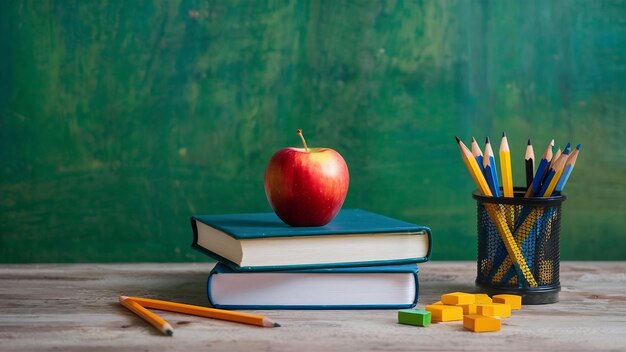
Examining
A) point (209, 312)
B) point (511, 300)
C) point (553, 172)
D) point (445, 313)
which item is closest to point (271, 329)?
point (209, 312)

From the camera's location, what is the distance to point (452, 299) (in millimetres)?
1046

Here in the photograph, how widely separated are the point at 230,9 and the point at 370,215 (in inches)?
18.3

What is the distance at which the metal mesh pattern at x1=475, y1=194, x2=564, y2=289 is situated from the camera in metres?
1.09

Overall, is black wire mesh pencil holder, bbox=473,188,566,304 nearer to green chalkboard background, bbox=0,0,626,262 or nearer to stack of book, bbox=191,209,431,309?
stack of book, bbox=191,209,431,309

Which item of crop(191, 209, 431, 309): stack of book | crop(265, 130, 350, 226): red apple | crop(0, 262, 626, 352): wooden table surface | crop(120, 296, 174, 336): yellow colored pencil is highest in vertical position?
crop(265, 130, 350, 226): red apple

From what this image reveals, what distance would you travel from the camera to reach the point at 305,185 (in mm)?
1095

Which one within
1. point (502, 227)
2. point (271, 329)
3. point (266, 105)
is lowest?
point (271, 329)

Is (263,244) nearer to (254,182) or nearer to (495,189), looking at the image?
(495,189)

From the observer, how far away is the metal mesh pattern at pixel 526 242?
109 cm

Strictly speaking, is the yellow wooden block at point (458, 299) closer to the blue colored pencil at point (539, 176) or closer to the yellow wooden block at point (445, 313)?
the yellow wooden block at point (445, 313)

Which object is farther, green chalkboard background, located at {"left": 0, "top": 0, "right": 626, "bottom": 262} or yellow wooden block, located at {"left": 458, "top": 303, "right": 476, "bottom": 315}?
green chalkboard background, located at {"left": 0, "top": 0, "right": 626, "bottom": 262}

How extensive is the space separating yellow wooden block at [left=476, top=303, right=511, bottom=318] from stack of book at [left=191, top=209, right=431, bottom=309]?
0.27 feet

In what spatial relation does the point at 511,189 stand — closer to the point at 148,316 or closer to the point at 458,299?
the point at 458,299

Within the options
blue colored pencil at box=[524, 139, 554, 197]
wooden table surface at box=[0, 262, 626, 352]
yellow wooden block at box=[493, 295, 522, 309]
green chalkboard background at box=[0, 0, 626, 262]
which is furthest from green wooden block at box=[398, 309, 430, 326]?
green chalkboard background at box=[0, 0, 626, 262]
